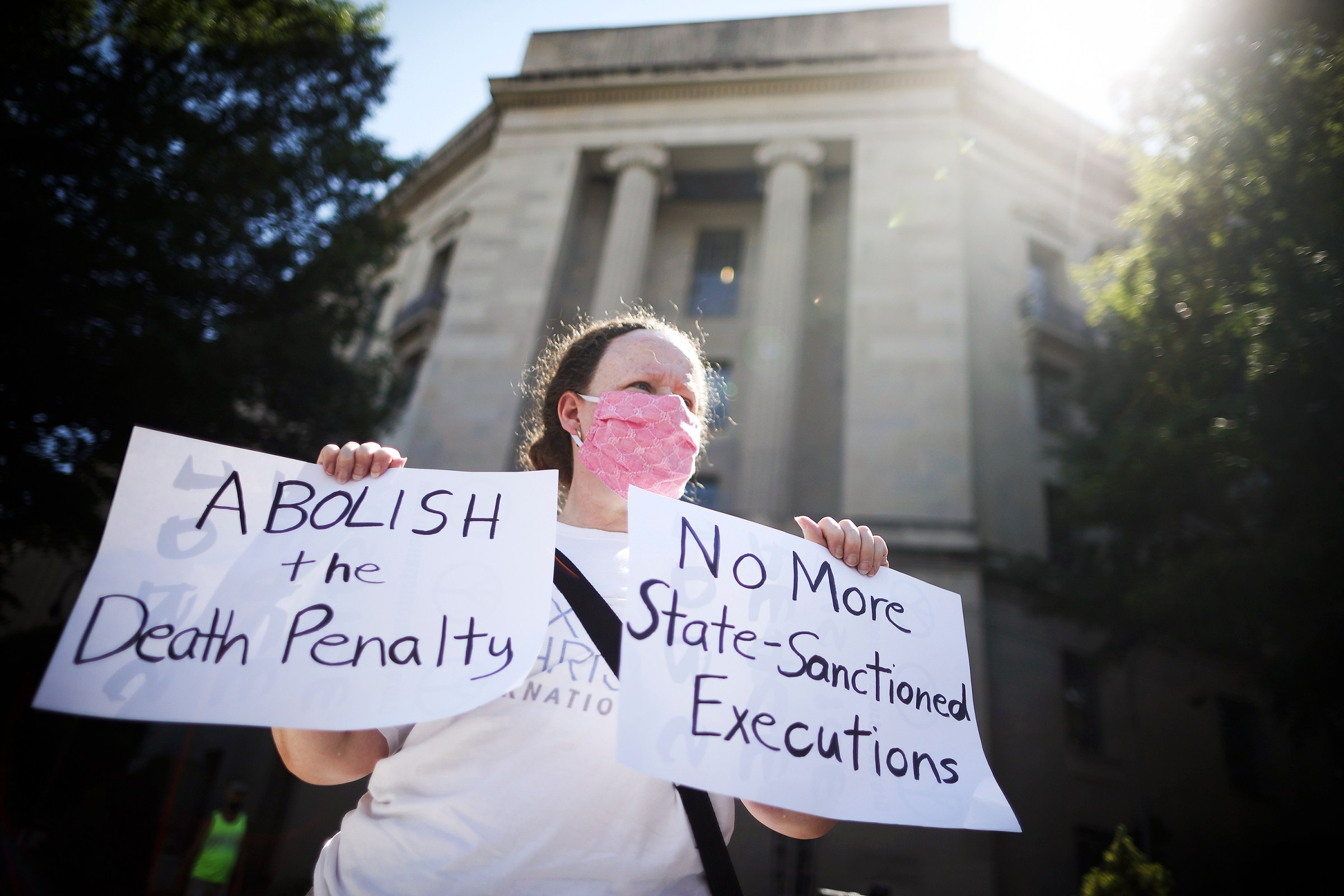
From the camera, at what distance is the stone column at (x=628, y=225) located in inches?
704

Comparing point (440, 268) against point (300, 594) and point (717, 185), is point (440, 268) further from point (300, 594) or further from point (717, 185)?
point (300, 594)

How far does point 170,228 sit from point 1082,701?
1801 cm

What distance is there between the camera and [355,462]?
1.87 metres

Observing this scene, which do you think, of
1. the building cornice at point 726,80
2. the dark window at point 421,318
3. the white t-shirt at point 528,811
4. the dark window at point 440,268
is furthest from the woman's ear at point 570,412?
the dark window at point 440,268

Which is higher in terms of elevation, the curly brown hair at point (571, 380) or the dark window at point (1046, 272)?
the dark window at point (1046, 272)

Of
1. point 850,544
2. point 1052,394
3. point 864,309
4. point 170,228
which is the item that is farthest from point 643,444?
point 1052,394

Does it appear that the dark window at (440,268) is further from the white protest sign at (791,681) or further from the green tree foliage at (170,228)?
the white protest sign at (791,681)

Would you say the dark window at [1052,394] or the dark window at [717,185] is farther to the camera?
the dark window at [717,185]

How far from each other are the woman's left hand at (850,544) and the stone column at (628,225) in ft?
50.9

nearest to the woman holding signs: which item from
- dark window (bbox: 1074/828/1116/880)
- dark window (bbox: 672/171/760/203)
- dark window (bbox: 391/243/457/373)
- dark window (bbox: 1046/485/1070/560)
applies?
dark window (bbox: 1074/828/1116/880)

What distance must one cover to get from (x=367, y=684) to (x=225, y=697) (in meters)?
0.28

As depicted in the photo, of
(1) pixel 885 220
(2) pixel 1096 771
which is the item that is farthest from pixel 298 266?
(2) pixel 1096 771

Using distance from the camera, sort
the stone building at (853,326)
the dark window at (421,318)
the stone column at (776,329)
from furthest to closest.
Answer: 1. the dark window at (421,318)
2. the stone column at (776,329)
3. the stone building at (853,326)

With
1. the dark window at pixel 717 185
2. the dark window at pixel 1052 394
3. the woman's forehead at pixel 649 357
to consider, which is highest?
the dark window at pixel 717 185
